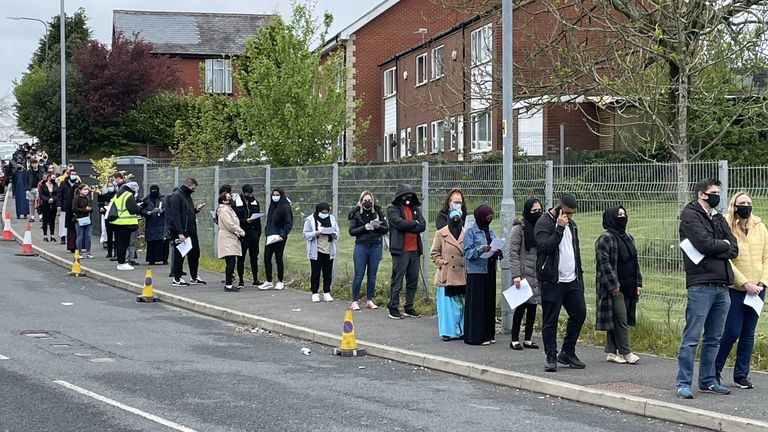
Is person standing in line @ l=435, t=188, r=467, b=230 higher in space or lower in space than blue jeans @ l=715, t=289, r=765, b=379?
higher

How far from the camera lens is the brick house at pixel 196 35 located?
62844mm

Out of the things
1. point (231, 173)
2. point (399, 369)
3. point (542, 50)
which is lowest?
point (399, 369)

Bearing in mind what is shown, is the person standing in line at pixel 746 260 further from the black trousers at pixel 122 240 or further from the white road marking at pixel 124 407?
the black trousers at pixel 122 240

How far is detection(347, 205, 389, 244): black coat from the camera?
52.1 ft

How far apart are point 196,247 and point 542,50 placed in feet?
23.9

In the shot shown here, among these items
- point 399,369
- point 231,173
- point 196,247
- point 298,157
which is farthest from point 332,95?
point 399,369

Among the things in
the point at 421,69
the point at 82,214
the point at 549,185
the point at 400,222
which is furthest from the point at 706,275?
the point at 421,69

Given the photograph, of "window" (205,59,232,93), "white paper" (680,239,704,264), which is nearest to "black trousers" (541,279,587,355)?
"white paper" (680,239,704,264)

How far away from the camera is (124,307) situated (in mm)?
17219

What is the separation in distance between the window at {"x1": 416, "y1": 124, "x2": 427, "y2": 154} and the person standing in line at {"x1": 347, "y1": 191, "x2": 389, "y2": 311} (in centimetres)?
2851

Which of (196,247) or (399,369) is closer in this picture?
(399,369)

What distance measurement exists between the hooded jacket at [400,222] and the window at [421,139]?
29.3 metres

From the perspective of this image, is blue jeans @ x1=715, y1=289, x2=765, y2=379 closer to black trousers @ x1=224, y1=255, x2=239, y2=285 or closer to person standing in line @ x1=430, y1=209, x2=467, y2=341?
person standing in line @ x1=430, y1=209, x2=467, y2=341

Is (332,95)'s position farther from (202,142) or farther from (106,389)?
(106,389)
